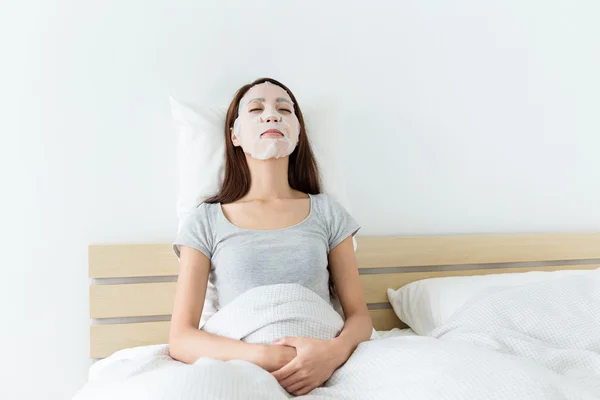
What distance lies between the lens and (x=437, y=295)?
142cm

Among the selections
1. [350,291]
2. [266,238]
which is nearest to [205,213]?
[266,238]

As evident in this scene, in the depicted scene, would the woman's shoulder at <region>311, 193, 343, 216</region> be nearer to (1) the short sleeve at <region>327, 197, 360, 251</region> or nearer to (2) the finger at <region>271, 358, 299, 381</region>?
(1) the short sleeve at <region>327, 197, 360, 251</region>

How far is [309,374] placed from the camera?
3.10ft

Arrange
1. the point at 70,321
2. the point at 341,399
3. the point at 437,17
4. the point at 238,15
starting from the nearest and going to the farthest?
the point at 341,399 < the point at 70,321 < the point at 238,15 < the point at 437,17

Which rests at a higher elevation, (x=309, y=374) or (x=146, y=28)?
(x=146, y=28)

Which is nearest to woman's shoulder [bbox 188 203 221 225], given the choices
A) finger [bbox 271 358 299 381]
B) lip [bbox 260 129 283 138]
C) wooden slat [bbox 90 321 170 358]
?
lip [bbox 260 129 283 138]

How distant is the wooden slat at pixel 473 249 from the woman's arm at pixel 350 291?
0.27m

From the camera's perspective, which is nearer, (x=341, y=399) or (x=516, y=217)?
(x=341, y=399)

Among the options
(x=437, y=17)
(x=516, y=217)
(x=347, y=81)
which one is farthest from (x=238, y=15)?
(x=516, y=217)

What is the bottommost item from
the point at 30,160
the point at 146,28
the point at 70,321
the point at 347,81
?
the point at 70,321

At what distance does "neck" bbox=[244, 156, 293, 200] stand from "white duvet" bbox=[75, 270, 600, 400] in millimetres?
352

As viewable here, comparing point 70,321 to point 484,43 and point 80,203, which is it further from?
point 484,43

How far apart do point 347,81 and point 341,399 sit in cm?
106

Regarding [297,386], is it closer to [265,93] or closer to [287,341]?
[287,341]
